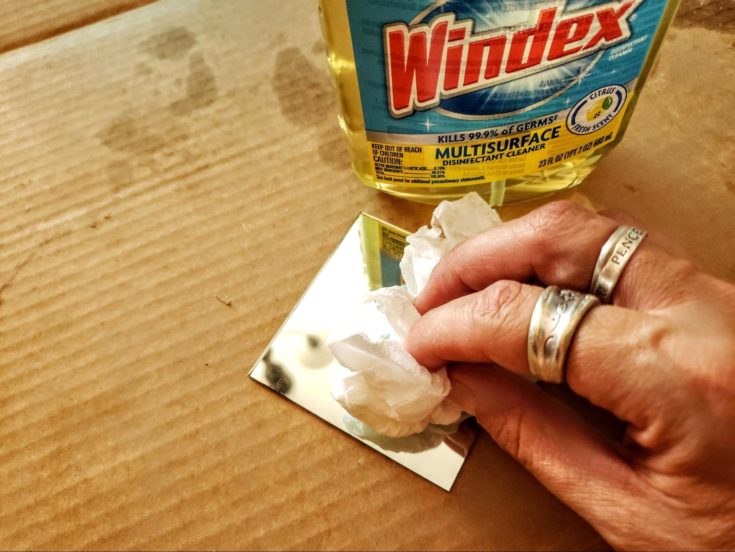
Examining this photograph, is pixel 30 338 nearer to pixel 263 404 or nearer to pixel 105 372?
pixel 105 372

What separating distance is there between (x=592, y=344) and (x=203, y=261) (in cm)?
29

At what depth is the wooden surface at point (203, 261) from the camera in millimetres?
378

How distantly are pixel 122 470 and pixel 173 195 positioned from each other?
21 cm

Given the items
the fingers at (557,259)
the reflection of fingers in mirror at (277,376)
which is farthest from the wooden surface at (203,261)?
the fingers at (557,259)

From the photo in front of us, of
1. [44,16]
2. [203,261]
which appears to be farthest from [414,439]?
[44,16]

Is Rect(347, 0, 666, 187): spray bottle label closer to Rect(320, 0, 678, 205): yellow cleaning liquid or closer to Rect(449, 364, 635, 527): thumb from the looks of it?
Rect(320, 0, 678, 205): yellow cleaning liquid

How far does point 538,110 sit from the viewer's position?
405 millimetres

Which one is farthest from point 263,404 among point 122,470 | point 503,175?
point 503,175

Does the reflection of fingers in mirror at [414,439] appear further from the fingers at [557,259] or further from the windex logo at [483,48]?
the windex logo at [483,48]

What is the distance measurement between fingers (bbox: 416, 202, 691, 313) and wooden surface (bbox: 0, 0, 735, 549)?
0.11m

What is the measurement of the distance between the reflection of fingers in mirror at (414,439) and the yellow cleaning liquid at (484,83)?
0.17m

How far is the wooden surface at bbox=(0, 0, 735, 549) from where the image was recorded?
38cm

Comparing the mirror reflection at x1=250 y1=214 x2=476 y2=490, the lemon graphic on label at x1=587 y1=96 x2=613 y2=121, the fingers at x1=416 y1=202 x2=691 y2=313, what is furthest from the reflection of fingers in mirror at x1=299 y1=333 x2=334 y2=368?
the lemon graphic on label at x1=587 y1=96 x2=613 y2=121

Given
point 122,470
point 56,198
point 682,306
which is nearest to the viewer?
point 682,306
